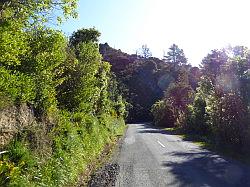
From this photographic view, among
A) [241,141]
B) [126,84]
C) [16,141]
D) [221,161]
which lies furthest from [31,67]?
[126,84]

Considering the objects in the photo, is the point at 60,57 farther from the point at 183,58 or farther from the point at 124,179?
the point at 183,58

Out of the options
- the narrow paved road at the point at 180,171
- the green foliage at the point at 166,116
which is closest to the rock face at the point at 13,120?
the narrow paved road at the point at 180,171

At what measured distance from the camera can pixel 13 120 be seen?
10.3 metres

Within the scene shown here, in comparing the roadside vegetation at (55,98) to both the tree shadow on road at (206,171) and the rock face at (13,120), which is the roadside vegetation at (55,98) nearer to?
the rock face at (13,120)

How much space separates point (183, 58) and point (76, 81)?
439 ft

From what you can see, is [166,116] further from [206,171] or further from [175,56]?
[175,56]

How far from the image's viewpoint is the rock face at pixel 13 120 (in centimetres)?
958

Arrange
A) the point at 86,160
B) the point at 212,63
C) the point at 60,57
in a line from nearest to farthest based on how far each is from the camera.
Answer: the point at 60,57, the point at 86,160, the point at 212,63

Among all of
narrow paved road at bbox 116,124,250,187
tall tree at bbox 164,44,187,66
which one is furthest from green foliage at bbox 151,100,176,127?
tall tree at bbox 164,44,187,66

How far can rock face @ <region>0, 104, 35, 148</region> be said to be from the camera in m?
9.58

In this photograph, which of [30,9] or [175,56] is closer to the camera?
[30,9]

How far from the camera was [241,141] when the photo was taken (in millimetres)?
21625

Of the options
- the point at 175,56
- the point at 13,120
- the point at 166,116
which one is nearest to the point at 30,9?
the point at 13,120

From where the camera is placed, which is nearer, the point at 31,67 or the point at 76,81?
the point at 31,67
